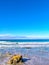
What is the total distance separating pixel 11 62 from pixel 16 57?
60 centimetres

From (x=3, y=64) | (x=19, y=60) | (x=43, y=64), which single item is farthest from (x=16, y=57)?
(x=43, y=64)

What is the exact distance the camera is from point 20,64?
8.45 m

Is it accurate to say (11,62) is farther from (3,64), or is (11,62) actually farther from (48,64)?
(48,64)

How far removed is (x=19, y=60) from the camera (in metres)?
8.99

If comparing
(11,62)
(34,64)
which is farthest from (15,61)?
(34,64)

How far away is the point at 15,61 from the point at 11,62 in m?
0.30

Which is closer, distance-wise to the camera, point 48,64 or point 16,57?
point 48,64

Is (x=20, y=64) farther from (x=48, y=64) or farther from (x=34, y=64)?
(x=48, y=64)

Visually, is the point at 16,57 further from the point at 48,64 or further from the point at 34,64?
the point at 48,64

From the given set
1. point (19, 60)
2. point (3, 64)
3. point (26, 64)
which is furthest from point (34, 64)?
point (3, 64)

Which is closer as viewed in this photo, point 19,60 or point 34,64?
point 34,64

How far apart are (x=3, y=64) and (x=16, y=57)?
3.23ft

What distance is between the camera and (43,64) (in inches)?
329

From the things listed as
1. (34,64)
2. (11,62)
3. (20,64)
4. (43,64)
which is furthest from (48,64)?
(11,62)
